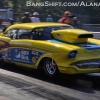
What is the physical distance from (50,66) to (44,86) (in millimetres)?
791

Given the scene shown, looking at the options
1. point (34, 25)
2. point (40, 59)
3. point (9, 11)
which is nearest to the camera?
point (40, 59)

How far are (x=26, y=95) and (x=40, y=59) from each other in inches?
68.7

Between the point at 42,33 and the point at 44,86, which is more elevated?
the point at 42,33

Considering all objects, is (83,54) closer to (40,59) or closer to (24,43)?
(40,59)

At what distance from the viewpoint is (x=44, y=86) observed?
304 inches

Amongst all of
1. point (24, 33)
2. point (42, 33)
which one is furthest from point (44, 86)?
point (24, 33)

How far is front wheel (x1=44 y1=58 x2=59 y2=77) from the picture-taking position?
8219 millimetres

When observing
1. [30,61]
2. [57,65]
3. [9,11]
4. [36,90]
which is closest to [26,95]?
[36,90]

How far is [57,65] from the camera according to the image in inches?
315

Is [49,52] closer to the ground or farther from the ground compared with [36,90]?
farther from the ground

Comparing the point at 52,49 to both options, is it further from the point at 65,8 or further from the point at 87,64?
the point at 65,8

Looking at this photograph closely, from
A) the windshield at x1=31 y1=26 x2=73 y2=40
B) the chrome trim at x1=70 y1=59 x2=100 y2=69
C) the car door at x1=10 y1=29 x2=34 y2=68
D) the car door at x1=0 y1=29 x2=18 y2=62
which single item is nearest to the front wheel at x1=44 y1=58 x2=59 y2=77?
the car door at x1=10 y1=29 x2=34 y2=68

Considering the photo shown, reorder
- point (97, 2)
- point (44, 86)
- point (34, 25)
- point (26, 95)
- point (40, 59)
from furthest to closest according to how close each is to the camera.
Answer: point (97, 2) < point (34, 25) < point (40, 59) < point (44, 86) < point (26, 95)

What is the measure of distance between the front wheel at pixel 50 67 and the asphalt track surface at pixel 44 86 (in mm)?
174
